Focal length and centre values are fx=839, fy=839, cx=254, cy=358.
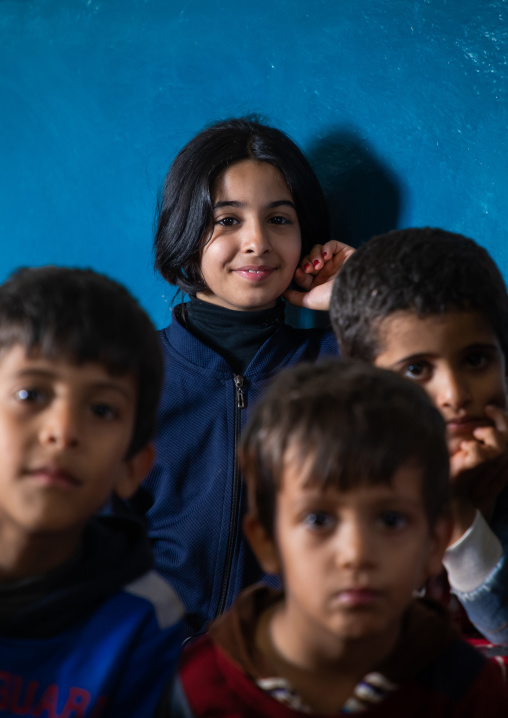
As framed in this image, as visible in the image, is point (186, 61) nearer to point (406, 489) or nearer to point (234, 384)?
point (234, 384)

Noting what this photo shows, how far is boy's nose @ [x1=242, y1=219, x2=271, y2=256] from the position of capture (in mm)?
1724

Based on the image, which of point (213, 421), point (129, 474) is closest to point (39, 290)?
point (129, 474)

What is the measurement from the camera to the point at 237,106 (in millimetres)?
1919

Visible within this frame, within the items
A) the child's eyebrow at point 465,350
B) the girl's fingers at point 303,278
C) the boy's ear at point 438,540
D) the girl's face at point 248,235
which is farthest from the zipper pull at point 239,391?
the boy's ear at point 438,540

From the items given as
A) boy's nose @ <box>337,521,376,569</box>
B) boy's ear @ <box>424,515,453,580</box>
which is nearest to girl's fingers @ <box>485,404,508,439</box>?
boy's ear @ <box>424,515,453,580</box>

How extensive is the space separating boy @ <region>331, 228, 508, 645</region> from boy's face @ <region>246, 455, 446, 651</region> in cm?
29

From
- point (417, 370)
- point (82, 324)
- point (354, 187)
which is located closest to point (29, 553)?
point (82, 324)

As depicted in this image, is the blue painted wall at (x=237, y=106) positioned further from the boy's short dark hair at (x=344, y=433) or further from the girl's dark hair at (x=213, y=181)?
the boy's short dark hair at (x=344, y=433)

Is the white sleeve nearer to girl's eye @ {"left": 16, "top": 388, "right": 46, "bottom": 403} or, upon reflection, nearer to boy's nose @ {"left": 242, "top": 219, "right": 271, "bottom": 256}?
girl's eye @ {"left": 16, "top": 388, "right": 46, "bottom": 403}

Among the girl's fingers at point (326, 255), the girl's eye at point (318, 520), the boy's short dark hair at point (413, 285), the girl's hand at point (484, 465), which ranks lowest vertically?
the girl's eye at point (318, 520)

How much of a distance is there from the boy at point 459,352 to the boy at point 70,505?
365 millimetres

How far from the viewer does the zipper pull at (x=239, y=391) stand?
1671mm

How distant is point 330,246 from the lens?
1.80 m

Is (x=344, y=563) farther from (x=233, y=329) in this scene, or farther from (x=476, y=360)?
(x=233, y=329)
